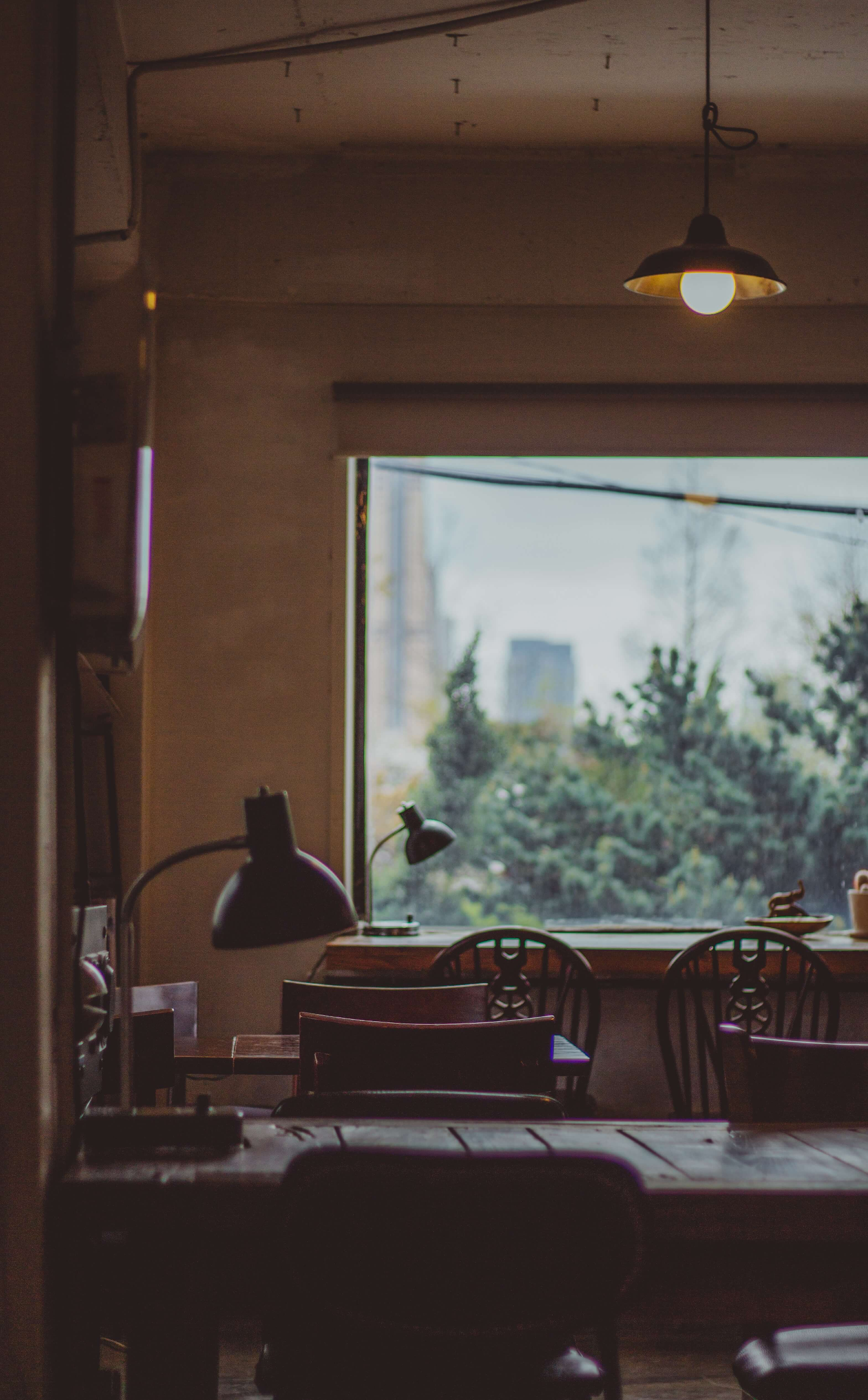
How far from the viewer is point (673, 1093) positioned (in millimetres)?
3492

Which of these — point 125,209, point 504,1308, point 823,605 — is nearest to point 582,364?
point 823,605

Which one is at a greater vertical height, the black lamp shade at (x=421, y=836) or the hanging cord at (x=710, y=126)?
the hanging cord at (x=710, y=126)

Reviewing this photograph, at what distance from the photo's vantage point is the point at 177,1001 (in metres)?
3.42

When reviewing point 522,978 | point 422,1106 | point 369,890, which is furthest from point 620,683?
point 422,1106

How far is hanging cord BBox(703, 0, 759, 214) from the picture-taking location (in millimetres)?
3276

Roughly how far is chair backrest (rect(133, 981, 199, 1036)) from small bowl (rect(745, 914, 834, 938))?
1.79 m

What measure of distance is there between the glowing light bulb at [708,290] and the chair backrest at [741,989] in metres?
1.63

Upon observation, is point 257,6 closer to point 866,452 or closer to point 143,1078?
point 866,452

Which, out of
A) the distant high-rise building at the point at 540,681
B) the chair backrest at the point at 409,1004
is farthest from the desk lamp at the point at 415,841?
the chair backrest at the point at 409,1004

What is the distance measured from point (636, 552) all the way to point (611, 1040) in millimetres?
1779

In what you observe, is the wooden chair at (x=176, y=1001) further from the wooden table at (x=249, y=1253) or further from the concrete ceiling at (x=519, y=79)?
the concrete ceiling at (x=519, y=79)

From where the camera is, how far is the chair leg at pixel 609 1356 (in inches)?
57.6

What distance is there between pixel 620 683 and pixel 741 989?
4.99 ft

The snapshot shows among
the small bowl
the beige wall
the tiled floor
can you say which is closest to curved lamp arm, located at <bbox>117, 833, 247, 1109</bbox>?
the tiled floor
